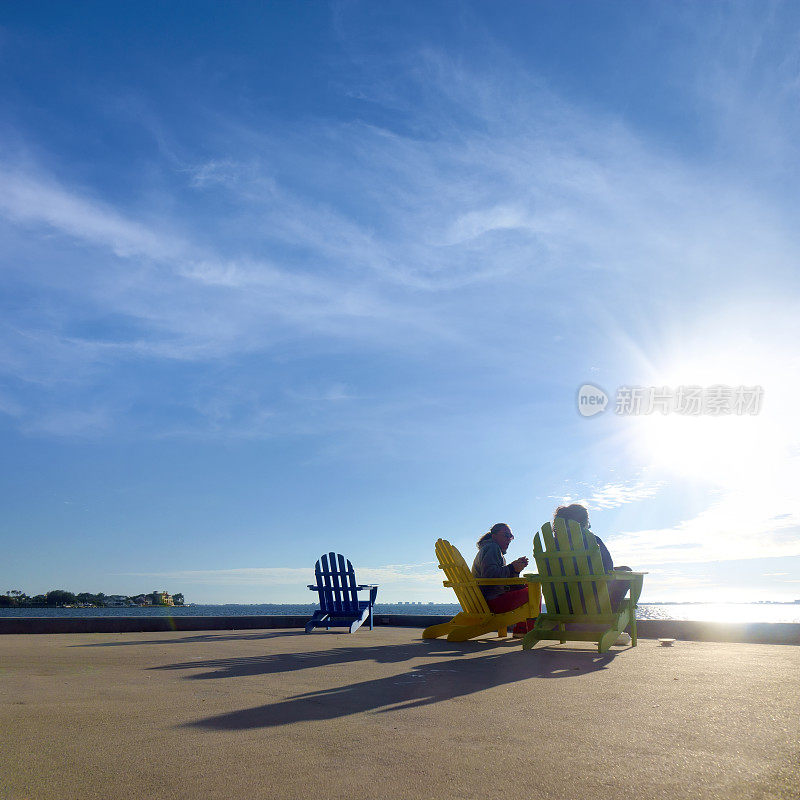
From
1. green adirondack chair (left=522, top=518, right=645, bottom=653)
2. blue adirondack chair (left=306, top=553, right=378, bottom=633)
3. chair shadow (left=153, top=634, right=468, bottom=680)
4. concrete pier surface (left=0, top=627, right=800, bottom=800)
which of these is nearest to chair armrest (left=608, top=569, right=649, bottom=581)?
green adirondack chair (left=522, top=518, right=645, bottom=653)

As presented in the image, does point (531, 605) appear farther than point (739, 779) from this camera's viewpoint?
Yes

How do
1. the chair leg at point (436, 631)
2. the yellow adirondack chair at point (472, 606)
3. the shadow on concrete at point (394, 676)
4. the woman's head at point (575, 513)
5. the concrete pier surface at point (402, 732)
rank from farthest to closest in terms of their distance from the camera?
the chair leg at point (436, 631) < the yellow adirondack chair at point (472, 606) < the woman's head at point (575, 513) < the shadow on concrete at point (394, 676) < the concrete pier surface at point (402, 732)

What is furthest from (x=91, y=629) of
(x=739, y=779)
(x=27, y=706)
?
(x=739, y=779)

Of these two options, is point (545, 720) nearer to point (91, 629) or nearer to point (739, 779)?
point (739, 779)

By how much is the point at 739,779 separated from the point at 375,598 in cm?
1039

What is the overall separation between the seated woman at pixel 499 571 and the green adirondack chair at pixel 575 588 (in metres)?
0.81

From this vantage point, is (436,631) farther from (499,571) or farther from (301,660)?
(301,660)

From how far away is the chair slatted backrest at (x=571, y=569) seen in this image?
242 inches

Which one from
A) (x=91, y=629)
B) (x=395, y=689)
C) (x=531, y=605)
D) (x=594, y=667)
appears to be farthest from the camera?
→ (x=91, y=629)

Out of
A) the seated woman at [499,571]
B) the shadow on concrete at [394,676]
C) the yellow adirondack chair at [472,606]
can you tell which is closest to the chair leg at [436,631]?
the yellow adirondack chair at [472,606]

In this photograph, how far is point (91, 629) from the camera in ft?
36.2

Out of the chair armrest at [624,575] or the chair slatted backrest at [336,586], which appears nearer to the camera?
the chair armrest at [624,575]

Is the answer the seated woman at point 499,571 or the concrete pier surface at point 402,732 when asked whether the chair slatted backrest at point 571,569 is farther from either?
the concrete pier surface at point 402,732

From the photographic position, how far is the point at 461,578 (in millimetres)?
7684
